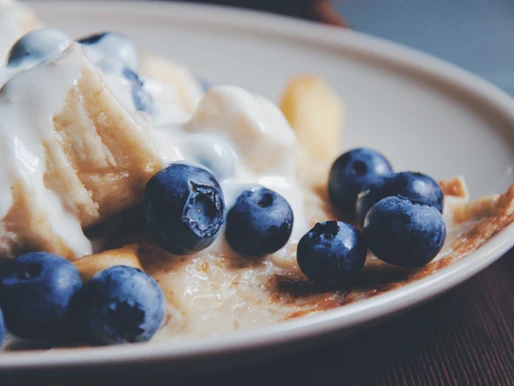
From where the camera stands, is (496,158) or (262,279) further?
(496,158)

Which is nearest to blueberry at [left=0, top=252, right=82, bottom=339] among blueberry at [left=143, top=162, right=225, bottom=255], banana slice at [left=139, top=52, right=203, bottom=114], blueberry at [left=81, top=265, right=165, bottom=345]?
blueberry at [left=81, top=265, right=165, bottom=345]

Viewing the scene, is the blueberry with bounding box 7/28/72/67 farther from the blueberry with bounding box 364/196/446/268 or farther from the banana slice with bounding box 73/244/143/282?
the blueberry with bounding box 364/196/446/268

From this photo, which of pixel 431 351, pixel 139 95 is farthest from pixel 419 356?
pixel 139 95

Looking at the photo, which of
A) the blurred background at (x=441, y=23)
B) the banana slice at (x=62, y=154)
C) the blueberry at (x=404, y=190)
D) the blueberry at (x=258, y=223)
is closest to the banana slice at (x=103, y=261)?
the banana slice at (x=62, y=154)

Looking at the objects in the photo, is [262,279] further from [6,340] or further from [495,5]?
[495,5]

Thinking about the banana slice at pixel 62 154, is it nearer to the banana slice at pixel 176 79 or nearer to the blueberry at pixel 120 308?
the blueberry at pixel 120 308

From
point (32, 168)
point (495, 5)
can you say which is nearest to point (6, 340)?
point (32, 168)
